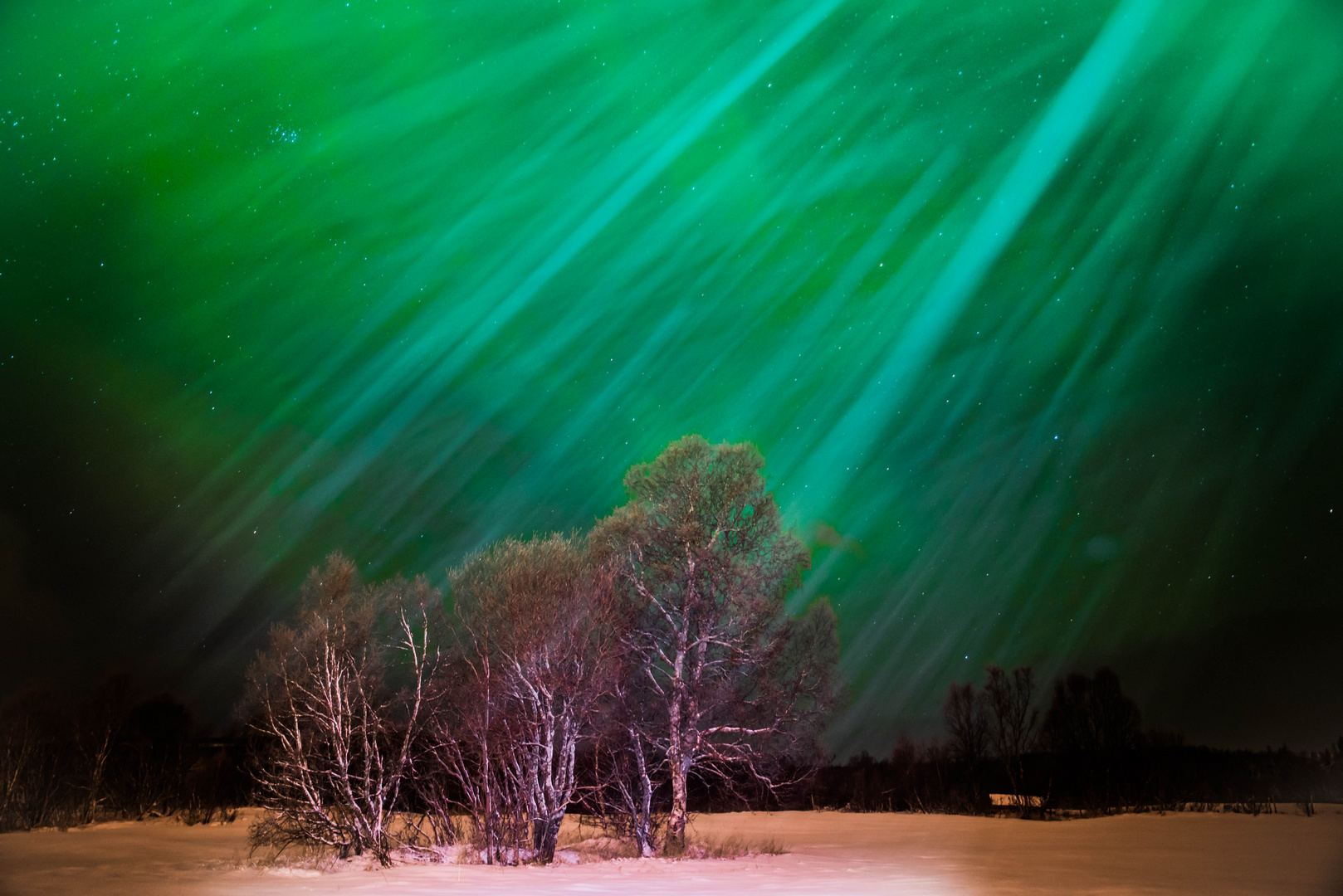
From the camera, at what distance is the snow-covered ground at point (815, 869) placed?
1264cm

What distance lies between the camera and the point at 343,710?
16.2 metres

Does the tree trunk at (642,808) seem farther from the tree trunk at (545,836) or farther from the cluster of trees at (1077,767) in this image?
the cluster of trees at (1077,767)

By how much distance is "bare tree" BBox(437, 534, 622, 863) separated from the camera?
15914 mm

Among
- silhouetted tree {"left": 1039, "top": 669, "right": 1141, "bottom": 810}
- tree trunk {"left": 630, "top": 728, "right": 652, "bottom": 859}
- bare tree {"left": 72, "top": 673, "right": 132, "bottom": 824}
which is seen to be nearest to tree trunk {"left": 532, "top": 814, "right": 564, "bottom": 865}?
tree trunk {"left": 630, "top": 728, "right": 652, "bottom": 859}

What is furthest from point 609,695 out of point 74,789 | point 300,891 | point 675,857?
point 74,789

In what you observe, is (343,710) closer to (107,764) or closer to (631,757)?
(631,757)

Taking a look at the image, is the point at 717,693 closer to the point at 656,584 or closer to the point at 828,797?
the point at 656,584

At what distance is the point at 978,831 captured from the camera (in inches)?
1133

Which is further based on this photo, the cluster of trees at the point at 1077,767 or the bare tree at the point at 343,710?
the cluster of trees at the point at 1077,767

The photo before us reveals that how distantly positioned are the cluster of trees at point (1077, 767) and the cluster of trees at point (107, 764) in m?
33.9

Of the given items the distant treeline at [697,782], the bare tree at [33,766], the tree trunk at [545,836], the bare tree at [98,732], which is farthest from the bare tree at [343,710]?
the bare tree at [98,732]

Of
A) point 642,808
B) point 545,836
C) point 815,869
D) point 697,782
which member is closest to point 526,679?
point 545,836

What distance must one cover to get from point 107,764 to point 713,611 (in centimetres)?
3097

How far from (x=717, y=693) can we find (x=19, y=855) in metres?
15.2
